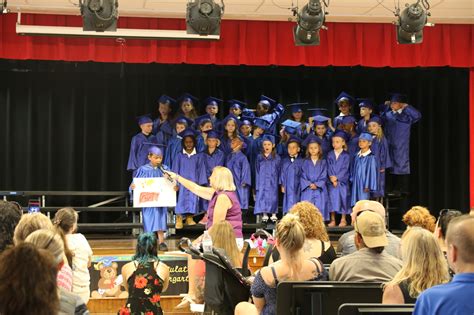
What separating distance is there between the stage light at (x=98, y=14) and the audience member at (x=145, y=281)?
11.9ft

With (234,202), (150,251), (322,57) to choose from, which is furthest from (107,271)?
(322,57)

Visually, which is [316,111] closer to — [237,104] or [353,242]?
[237,104]

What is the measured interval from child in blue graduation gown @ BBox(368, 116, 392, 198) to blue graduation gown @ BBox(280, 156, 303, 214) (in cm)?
110

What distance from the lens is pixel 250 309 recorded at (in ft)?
12.7

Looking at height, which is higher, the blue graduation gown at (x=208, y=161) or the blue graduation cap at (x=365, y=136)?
the blue graduation cap at (x=365, y=136)

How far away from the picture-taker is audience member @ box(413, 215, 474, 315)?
85.0 inches

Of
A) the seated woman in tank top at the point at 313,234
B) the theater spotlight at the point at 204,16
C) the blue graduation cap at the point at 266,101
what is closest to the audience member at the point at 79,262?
the seated woman in tank top at the point at 313,234

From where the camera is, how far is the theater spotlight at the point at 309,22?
807 centimetres

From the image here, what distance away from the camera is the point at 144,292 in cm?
481

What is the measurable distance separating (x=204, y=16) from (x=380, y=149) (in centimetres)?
403

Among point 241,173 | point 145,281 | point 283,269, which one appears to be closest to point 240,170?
point 241,173

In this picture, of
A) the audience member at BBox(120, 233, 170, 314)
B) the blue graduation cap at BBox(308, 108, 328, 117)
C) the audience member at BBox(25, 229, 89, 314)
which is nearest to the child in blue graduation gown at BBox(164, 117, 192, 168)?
the blue graduation cap at BBox(308, 108, 328, 117)

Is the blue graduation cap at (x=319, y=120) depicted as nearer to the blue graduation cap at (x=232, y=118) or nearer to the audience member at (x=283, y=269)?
the blue graduation cap at (x=232, y=118)

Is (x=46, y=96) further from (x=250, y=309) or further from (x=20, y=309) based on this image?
(x=20, y=309)
